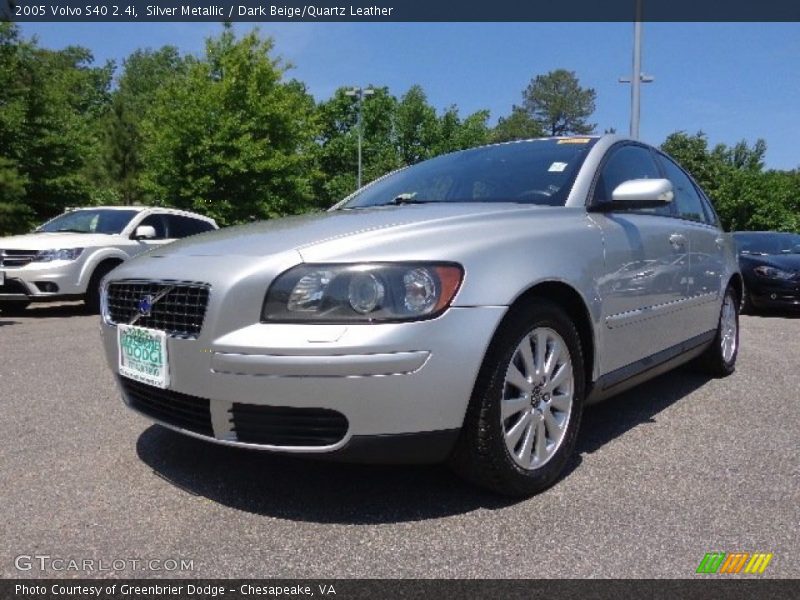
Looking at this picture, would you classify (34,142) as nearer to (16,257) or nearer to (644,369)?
(16,257)

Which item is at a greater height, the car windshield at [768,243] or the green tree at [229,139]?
the green tree at [229,139]

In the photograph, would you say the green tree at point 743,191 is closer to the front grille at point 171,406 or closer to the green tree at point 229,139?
the green tree at point 229,139

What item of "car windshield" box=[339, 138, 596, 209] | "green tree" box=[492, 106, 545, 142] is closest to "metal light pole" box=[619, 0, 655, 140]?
"car windshield" box=[339, 138, 596, 209]

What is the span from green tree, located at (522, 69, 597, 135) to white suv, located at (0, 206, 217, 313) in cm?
6395

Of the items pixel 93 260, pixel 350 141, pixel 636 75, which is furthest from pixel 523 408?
pixel 350 141

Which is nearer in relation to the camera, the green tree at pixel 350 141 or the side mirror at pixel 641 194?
the side mirror at pixel 641 194

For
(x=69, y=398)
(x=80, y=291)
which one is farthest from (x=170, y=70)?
(x=69, y=398)

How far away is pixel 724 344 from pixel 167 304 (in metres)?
3.96

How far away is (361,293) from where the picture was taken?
7.49 feet

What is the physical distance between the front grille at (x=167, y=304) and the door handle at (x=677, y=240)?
2569mm

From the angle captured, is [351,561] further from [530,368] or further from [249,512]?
[530,368]

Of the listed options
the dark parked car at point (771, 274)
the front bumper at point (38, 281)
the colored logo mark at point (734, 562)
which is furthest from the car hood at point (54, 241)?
the dark parked car at point (771, 274)

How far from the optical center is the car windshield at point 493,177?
3288 mm

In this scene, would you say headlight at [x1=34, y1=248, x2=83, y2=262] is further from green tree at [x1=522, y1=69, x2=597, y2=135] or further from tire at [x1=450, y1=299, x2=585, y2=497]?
green tree at [x1=522, y1=69, x2=597, y2=135]
